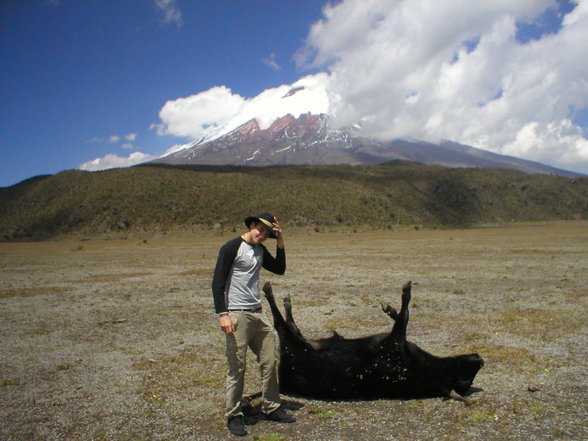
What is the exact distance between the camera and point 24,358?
6.99 m

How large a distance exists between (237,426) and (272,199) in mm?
67244

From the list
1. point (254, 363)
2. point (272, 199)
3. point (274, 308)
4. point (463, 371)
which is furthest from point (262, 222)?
point (272, 199)

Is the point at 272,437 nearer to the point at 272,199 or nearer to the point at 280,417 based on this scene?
the point at 280,417

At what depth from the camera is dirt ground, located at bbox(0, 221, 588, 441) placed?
4.29 meters

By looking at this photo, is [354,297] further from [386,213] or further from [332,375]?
[386,213]

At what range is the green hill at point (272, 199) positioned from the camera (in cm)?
6531

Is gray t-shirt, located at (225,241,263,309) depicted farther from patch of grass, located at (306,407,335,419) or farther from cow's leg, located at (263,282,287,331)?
patch of grass, located at (306,407,335,419)

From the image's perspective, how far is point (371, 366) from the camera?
475 cm

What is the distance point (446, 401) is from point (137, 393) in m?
3.64

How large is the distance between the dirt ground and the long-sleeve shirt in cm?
124

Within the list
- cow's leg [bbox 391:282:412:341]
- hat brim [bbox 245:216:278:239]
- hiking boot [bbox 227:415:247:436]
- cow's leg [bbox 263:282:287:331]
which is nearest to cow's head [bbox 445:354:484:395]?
cow's leg [bbox 391:282:412:341]

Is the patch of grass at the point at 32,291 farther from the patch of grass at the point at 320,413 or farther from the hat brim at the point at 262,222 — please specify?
the patch of grass at the point at 320,413

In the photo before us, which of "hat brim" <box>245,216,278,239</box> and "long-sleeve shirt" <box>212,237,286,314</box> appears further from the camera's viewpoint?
"hat brim" <box>245,216,278,239</box>

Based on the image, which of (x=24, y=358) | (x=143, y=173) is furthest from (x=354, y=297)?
(x=143, y=173)
